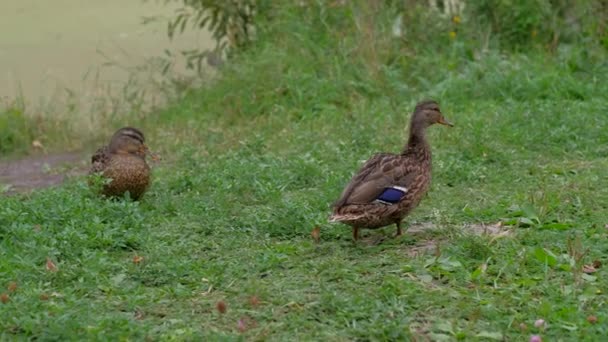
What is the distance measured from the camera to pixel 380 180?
6.73 metres

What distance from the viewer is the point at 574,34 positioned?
1196 centimetres

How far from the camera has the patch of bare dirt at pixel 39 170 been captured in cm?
1034

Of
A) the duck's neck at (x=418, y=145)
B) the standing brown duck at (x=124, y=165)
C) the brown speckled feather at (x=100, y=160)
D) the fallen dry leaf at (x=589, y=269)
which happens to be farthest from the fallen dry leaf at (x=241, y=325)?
the brown speckled feather at (x=100, y=160)

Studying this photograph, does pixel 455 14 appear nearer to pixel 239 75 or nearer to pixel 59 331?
pixel 239 75

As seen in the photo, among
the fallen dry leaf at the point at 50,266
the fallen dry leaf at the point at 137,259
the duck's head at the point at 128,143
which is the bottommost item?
the duck's head at the point at 128,143

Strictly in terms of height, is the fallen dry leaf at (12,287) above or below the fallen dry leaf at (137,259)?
above

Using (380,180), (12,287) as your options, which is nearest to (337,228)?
(380,180)

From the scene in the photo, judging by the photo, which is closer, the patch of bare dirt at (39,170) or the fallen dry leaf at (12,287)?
the fallen dry leaf at (12,287)

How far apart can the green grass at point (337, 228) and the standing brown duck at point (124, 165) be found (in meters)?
0.20

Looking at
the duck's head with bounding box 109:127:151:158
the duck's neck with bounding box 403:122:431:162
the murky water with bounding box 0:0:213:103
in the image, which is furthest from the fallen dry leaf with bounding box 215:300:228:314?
the murky water with bounding box 0:0:213:103

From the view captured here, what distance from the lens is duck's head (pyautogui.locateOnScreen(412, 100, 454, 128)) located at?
7.39m

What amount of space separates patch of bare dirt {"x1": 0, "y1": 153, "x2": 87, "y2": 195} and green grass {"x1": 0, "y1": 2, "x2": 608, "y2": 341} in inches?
35.3

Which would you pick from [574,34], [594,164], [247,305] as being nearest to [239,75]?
[574,34]

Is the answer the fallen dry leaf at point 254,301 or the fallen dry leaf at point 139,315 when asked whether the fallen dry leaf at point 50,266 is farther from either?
the fallen dry leaf at point 254,301
